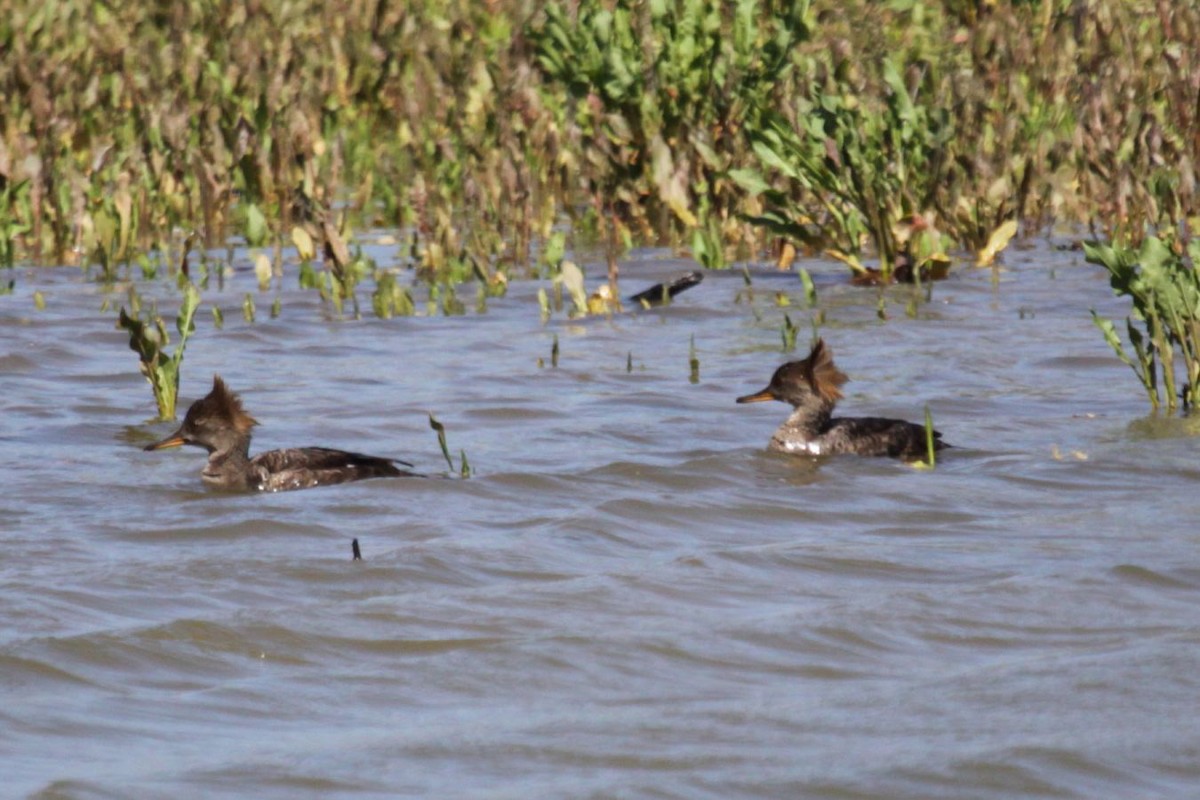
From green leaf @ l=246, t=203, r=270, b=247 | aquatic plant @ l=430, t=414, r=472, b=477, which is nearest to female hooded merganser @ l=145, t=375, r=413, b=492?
aquatic plant @ l=430, t=414, r=472, b=477

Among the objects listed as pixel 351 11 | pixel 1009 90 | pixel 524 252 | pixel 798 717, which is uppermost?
pixel 351 11

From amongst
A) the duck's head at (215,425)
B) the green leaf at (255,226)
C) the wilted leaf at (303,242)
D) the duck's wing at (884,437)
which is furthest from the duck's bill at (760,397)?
the green leaf at (255,226)

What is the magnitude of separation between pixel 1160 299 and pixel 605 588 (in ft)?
9.66

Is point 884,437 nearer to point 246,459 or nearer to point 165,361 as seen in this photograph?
point 246,459

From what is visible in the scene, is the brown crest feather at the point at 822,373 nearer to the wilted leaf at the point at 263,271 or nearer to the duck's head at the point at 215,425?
the duck's head at the point at 215,425

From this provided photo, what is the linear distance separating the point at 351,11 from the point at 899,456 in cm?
963

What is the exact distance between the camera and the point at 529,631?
15.7 feet

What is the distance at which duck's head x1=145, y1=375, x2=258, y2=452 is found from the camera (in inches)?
274

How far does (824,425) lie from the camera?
7.29m

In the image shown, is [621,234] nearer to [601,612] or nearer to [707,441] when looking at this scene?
[707,441]

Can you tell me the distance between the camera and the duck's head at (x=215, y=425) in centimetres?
696

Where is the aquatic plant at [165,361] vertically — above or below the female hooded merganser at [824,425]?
above

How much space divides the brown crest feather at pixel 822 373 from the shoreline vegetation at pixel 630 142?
2.34 metres

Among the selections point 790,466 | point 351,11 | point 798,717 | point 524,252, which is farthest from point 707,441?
point 351,11
